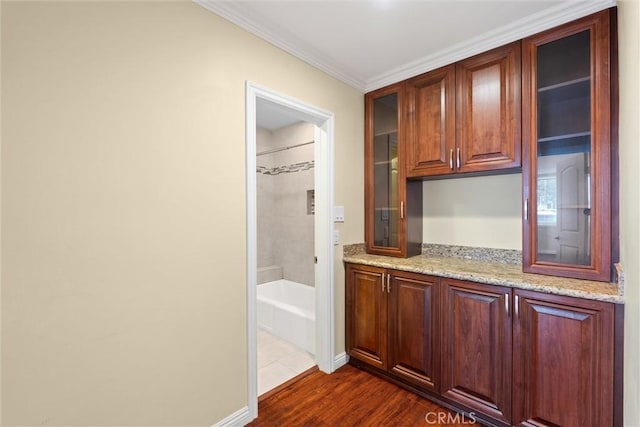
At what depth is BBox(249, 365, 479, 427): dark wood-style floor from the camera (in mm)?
1792

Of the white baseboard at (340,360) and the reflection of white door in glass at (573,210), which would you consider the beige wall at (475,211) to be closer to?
the reflection of white door in glass at (573,210)

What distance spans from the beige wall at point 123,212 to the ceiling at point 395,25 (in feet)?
0.57

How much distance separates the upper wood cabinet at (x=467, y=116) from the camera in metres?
1.86

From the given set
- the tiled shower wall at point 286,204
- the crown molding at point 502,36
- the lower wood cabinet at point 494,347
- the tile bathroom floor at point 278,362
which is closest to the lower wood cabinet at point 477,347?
the lower wood cabinet at point 494,347

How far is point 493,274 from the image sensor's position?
176cm

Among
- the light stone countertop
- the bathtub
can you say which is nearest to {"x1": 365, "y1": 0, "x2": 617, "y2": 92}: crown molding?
the light stone countertop

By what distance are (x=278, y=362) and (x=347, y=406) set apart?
797mm

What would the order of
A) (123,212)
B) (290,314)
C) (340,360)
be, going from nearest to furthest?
(123,212) < (340,360) < (290,314)

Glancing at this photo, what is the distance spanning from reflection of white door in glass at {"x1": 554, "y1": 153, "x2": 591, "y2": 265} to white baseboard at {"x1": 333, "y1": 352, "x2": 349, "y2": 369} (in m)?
1.74

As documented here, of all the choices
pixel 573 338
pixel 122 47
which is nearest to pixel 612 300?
pixel 573 338

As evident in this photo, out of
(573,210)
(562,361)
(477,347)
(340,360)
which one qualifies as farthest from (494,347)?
(340,360)

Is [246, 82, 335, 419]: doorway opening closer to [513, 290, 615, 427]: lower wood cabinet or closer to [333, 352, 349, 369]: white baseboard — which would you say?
[333, 352, 349, 369]: white baseboard

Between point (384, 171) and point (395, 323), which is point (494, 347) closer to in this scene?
point (395, 323)

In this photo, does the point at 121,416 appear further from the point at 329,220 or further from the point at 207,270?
the point at 329,220
